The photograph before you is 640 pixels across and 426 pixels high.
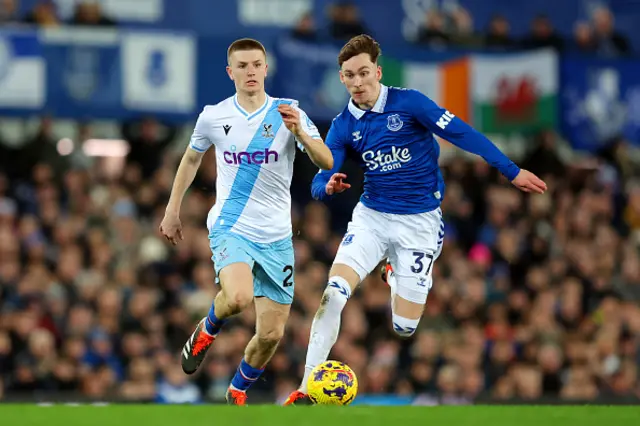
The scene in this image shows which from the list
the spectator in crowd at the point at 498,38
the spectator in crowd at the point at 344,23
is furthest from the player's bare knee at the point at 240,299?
the spectator in crowd at the point at 498,38

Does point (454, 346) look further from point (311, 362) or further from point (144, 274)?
point (311, 362)

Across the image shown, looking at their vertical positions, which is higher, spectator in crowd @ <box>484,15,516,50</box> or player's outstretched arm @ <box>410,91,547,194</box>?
player's outstretched arm @ <box>410,91,547,194</box>

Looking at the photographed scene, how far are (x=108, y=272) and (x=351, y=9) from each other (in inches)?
204

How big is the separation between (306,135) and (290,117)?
0.29m

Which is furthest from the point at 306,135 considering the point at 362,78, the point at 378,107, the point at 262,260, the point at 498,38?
the point at 498,38

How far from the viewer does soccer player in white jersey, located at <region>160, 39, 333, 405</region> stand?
30.9ft

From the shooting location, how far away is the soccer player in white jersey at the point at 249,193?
30.9 feet

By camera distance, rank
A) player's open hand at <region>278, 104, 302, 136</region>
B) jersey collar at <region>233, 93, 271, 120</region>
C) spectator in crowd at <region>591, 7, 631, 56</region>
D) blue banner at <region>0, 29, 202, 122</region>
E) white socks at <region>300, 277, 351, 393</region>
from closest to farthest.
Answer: player's open hand at <region>278, 104, 302, 136</region> < white socks at <region>300, 277, 351, 393</region> < jersey collar at <region>233, 93, 271, 120</region> < blue banner at <region>0, 29, 202, 122</region> < spectator in crowd at <region>591, 7, 631, 56</region>

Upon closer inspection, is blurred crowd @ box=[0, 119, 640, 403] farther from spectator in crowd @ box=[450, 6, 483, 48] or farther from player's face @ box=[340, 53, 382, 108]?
player's face @ box=[340, 53, 382, 108]

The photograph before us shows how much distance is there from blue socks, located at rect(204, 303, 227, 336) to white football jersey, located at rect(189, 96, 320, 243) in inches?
26.0

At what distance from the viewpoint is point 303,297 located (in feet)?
49.6

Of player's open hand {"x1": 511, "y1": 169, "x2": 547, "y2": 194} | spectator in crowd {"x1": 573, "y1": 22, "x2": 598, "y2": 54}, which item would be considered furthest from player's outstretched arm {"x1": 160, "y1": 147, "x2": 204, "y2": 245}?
spectator in crowd {"x1": 573, "y1": 22, "x2": 598, "y2": 54}

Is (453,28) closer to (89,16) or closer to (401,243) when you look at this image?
(89,16)

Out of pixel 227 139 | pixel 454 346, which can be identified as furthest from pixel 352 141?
pixel 454 346
